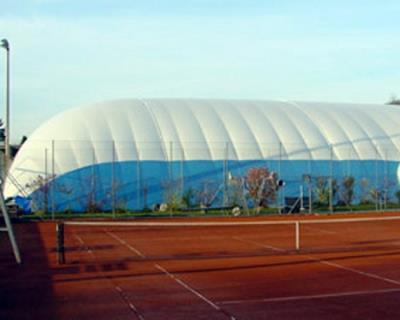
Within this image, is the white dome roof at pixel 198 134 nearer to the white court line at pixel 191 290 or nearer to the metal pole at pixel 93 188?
the metal pole at pixel 93 188

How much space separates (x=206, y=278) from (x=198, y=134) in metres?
22.8

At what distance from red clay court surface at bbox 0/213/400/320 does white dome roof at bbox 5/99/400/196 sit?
42.5 ft

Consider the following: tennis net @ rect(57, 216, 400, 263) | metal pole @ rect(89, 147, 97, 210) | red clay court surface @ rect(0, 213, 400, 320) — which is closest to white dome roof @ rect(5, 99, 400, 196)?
metal pole @ rect(89, 147, 97, 210)

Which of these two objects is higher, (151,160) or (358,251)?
(151,160)

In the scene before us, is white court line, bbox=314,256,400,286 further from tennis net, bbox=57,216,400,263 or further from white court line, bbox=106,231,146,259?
white court line, bbox=106,231,146,259

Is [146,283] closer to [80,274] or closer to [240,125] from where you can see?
[80,274]

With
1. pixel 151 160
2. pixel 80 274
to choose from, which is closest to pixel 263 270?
pixel 80 274

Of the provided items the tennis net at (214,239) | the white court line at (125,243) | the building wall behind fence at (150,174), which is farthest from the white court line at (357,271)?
the building wall behind fence at (150,174)

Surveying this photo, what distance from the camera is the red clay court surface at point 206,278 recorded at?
7762 millimetres

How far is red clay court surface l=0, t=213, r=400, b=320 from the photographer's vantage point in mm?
7762

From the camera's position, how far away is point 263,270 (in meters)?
11.1

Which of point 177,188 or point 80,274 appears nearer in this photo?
point 80,274

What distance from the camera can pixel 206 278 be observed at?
10.3m

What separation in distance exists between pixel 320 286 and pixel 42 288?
3.69m
